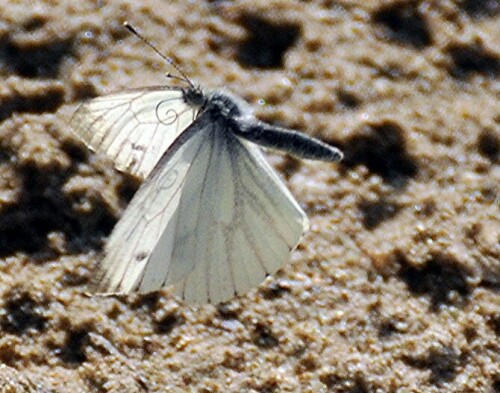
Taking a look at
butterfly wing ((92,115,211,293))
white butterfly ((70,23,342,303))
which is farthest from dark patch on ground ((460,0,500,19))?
butterfly wing ((92,115,211,293))

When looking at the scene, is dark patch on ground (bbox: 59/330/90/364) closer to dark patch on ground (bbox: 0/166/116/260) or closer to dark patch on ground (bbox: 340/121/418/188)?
dark patch on ground (bbox: 0/166/116/260)

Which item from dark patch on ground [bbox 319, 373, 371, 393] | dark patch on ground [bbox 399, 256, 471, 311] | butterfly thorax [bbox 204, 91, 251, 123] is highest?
butterfly thorax [bbox 204, 91, 251, 123]

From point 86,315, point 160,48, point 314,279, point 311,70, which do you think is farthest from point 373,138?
point 86,315

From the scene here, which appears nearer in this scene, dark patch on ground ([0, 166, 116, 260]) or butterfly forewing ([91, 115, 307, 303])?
butterfly forewing ([91, 115, 307, 303])

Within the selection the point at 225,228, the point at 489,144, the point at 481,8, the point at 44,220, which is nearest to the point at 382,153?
the point at 489,144

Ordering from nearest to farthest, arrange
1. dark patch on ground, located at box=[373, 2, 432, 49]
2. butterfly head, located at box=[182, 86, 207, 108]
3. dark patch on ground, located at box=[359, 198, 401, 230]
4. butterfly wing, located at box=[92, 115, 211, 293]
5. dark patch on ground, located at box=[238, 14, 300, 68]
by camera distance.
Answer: butterfly wing, located at box=[92, 115, 211, 293] → butterfly head, located at box=[182, 86, 207, 108] → dark patch on ground, located at box=[359, 198, 401, 230] → dark patch on ground, located at box=[238, 14, 300, 68] → dark patch on ground, located at box=[373, 2, 432, 49]

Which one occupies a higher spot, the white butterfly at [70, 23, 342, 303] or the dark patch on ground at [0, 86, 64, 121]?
the dark patch on ground at [0, 86, 64, 121]

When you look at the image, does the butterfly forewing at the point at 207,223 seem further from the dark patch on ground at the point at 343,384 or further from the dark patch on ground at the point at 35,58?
the dark patch on ground at the point at 35,58

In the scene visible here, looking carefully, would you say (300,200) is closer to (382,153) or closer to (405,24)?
(382,153)

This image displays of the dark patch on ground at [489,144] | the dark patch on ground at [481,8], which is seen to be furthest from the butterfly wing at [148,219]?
the dark patch on ground at [481,8]
